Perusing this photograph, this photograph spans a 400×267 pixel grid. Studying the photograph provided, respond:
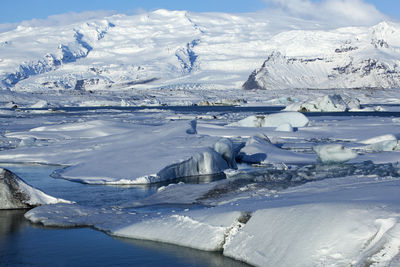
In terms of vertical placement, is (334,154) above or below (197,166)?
above

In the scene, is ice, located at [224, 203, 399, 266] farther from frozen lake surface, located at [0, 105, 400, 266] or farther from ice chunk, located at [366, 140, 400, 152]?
ice chunk, located at [366, 140, 400, 152]

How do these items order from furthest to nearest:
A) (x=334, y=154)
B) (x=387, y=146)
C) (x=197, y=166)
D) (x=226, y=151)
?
(x=387, y=146) < (x=226, y=151) < (x=334, y=154) < (x=197, y=166)

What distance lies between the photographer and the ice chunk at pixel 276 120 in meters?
27.1

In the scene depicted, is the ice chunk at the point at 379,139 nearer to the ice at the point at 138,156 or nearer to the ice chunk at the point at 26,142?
the ice at the point at 138,156

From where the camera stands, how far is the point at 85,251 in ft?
22.0

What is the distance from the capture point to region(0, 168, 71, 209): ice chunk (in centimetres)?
916

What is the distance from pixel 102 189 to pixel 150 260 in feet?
16.0

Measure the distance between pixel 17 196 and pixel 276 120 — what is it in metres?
19.7

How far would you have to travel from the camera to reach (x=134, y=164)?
41.7 feet

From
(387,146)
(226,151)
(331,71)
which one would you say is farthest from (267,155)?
Answer: (331,71)

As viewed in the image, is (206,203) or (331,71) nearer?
(206,203)

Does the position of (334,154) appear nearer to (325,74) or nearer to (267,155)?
(267,155)

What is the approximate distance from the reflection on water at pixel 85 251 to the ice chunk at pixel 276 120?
1990 cm

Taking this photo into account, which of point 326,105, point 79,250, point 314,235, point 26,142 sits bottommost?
point 326,105
